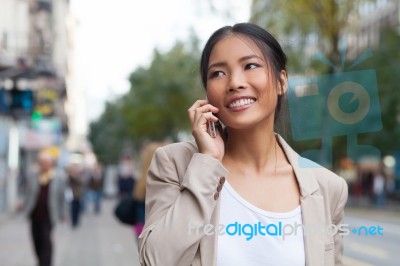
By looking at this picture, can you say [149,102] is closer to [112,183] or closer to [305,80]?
[112,183]

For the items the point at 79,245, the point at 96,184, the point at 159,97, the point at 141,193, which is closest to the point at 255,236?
the point at 141,193

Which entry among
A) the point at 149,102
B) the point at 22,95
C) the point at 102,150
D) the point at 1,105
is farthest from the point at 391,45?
the point at 102,150

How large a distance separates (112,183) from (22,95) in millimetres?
38884

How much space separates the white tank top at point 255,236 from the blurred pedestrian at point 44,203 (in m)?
9.90

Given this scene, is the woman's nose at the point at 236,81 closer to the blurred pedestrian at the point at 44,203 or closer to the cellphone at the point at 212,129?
the cellphone at the point at 212,129

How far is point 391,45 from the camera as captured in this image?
45031 millimetres

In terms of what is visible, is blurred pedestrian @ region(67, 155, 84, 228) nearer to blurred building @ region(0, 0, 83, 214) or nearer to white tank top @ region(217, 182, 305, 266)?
blurred building @ region(0, 0, 83, 214)

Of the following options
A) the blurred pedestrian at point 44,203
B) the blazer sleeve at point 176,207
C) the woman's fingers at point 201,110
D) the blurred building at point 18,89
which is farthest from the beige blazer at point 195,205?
the blurred building at point 18,89

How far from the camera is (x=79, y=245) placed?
59.8ft

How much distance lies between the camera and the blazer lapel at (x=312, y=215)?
2305 mm

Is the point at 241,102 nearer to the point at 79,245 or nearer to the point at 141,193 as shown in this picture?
the point at 141,193

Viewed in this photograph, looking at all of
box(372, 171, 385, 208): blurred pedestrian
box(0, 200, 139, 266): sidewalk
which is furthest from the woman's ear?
box(372, 171, 385, 208): blurred pedestrian

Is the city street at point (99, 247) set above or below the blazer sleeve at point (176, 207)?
below

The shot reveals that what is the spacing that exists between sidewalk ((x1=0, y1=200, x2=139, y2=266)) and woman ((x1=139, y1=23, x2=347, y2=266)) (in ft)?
38.1
